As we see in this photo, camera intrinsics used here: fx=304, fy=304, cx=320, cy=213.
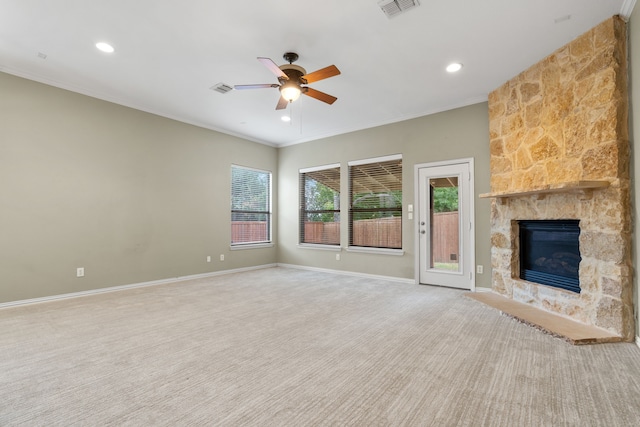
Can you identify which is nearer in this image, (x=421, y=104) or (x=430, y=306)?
(x=430, y=306)

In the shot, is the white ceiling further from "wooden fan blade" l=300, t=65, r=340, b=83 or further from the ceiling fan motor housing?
"wooden fan blade" l=300, t=65, r=340, b=83

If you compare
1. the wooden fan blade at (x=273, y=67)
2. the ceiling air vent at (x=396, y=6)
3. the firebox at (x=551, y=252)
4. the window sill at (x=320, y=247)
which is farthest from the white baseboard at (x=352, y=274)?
the ceiling air vent at (x=396, y=6)

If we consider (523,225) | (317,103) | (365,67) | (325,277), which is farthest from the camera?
(325,277)

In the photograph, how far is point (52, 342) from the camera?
8.69 ft

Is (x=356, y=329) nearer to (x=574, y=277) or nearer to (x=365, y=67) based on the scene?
(x=574, y=277)

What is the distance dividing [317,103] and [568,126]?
10.3 feet

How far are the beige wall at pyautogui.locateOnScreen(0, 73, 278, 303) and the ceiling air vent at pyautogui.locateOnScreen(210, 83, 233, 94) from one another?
1.58 metres

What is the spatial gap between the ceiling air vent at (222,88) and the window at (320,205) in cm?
266

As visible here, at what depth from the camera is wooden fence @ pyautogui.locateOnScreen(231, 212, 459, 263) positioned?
191 inches

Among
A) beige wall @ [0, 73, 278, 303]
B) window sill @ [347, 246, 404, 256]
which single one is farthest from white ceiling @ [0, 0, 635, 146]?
window sill @ [347, 246, 404, 256]

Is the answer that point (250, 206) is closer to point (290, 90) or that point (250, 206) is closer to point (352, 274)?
point (352, 274)

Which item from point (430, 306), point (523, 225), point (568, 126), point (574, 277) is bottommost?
point (430, 306)

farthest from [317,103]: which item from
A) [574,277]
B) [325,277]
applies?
[574,277]

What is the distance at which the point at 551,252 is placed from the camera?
3.51 metres
